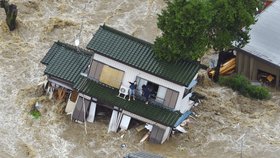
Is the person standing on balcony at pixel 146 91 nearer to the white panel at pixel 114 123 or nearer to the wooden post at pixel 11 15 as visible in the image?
the white panel at pixel 114 123

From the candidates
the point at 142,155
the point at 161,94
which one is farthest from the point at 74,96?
the point at 142,155

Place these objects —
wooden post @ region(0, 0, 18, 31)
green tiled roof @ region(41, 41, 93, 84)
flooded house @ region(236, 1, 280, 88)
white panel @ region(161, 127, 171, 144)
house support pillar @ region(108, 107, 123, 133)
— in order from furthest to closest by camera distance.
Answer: wooden post @ region(0, 0, 18, 31) → flooded house @ region(236, 1, 280, 88) → green tiled roof @ region(41, 41, 93, 84) → house support pillar @ region(108, 107, 123, 133) → white panel @ region(161, 127, 171, 144)

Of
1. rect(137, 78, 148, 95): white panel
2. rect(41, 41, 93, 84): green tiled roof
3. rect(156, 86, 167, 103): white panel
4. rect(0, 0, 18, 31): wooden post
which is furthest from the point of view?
rect(0, 0, 18, 31): wooden post

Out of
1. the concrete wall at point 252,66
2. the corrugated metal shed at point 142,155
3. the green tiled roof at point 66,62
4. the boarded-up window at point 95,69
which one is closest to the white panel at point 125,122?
the boarded-up window at point 95,69

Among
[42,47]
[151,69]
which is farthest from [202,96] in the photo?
[42,47]

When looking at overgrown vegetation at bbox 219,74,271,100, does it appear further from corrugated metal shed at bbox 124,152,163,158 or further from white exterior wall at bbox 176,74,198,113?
corrugated metal shed at bbox 124,152,163,158

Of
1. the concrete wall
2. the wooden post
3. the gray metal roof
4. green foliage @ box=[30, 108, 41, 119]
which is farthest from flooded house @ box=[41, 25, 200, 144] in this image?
the wooden post

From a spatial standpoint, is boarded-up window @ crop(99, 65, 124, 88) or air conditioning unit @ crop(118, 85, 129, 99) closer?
air conditioning unit @ crop(118, 85, 129, 99)

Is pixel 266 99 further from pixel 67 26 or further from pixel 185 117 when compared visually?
pixel 67 26
